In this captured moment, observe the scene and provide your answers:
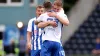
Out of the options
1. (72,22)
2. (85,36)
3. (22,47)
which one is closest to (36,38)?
(22,47)

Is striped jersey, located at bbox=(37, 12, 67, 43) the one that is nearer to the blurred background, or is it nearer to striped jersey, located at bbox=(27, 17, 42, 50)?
striped jersey, located at bbox=(27, 17, 42, 50)

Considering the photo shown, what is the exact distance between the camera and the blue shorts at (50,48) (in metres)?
14.2

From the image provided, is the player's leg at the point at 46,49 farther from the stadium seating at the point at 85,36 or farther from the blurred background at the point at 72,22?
the stadium seating at the point at 85,36

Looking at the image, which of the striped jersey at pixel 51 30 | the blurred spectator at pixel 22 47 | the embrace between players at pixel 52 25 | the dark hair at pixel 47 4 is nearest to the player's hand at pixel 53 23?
the embrace between players at pixel 52 25

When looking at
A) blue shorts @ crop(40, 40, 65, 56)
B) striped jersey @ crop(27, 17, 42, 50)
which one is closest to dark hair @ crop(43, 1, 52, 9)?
blue shorts @ crop(40, 40, 65, 56)

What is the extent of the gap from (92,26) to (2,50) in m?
6.12

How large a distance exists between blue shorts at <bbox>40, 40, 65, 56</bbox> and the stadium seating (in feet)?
61.5

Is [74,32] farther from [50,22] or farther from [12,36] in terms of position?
[50,22]

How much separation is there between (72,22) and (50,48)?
812 inches

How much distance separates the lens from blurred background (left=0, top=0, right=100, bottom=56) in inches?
1312

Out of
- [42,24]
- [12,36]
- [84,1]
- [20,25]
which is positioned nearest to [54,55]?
[42,24]

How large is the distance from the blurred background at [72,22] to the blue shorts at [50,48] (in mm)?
18146

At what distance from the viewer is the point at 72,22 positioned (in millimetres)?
34875

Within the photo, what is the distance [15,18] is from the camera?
34.5 metres
